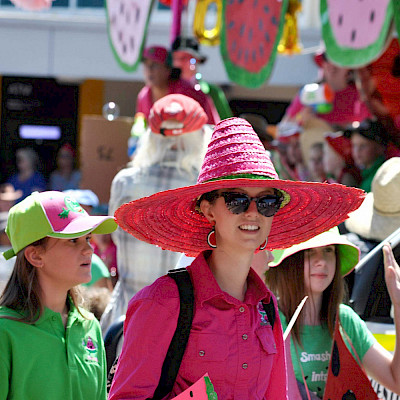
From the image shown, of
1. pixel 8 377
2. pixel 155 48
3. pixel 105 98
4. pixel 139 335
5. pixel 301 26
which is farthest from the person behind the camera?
pixel 105 98

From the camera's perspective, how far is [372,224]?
390 centimetres

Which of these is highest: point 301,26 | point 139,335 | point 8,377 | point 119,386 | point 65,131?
point 139,335

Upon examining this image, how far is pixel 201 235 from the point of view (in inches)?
96.7

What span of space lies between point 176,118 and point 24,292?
1.64 m

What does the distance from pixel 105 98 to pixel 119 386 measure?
12578mm

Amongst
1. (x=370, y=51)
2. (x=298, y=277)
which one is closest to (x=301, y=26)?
(x=370, y=51)

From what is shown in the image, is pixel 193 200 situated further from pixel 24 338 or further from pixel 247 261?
pixel 24 338

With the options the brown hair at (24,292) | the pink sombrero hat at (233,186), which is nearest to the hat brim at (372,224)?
the pink sombrero hat at (233,186)

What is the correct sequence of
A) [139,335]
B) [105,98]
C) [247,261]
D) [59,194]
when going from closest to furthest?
[139,335] < [247,261] < [59,194] < [105,98]

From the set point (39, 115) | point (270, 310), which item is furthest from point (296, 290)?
point (39, 115)

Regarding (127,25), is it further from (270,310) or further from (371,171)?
(270,310)

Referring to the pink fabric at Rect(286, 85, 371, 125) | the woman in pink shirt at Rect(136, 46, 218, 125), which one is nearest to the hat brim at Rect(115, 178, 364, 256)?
the woman in pink shirt at Rect(136, 46, 218, 125)

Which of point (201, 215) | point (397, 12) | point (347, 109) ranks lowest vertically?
point (347, 109)

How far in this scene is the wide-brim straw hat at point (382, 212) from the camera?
387 cm
